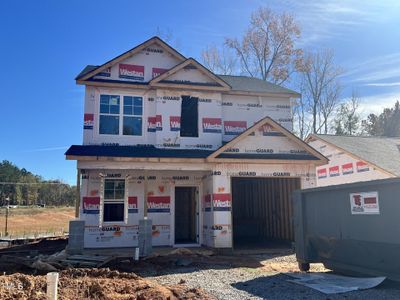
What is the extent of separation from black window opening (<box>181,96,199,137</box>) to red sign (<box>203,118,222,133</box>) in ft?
1.12

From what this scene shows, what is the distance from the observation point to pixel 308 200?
9430mm

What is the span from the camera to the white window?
1472 cm

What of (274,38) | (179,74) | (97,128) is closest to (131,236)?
(97,128)

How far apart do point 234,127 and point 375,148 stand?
1368 cm

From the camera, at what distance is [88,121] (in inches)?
586

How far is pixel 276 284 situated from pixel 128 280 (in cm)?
325

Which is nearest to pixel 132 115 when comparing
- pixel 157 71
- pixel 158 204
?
pixel 157 71

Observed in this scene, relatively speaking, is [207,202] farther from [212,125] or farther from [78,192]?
[78,192]

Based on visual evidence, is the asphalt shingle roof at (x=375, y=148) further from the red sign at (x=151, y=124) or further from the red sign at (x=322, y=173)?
the red sign at (x=151, y=124)

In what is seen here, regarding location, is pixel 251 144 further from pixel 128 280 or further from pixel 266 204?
pixel 128 280

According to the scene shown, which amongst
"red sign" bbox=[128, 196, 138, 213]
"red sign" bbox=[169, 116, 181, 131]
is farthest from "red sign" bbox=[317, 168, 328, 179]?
"red sign" bbox=[128, 196, 138, 213]

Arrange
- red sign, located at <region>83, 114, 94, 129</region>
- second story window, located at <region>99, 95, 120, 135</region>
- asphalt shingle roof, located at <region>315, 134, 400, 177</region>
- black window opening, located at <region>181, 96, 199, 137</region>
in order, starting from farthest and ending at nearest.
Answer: asphalt shingle roof, located at <region>315, 134, 400, 177</region>
black window opening, located at <region>181, 96, 199, 137</region>
second story window, located at <region>99, 95, 120, 135</region>
red sign, located at <region>83, 114, 94, 129</region>

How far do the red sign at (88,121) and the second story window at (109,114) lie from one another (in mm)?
350

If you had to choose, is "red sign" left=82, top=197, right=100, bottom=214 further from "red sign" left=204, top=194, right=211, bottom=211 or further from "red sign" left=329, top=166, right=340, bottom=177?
"red sign" left=329, top=166, right=340, bottom=177
